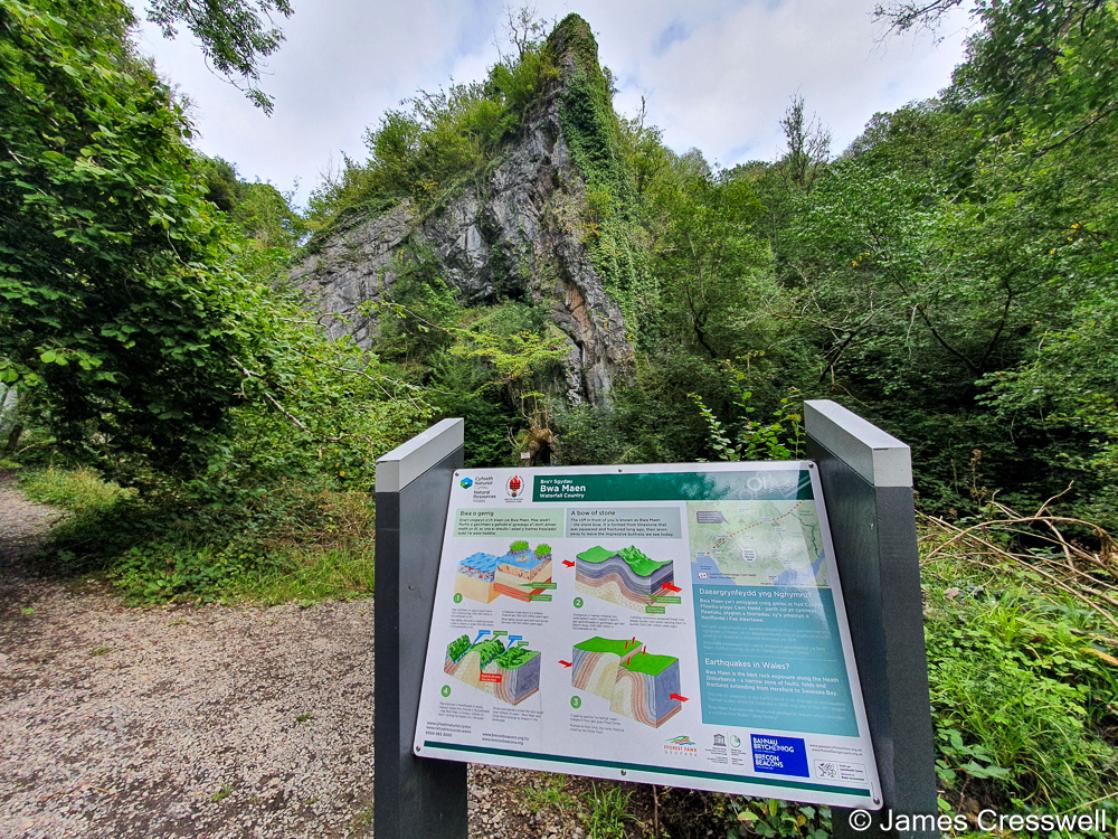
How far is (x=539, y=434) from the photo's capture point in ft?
28.3

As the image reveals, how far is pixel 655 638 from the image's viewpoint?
100 centimetres

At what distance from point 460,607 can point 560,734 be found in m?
0.41

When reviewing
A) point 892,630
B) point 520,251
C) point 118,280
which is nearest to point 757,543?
point 892,630

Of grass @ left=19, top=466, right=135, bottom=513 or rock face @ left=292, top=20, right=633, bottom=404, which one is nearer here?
grass @ left=19, top=466, right=135, bottom=513

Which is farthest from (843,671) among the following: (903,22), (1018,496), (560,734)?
(903,22)

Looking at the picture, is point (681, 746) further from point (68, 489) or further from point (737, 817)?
point (68, 489)

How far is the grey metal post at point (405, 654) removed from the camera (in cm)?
101

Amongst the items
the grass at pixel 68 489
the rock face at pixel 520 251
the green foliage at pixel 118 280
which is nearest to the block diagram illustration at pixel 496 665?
the green foliage at pixel 118 280

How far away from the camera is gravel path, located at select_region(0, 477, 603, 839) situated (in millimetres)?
1572

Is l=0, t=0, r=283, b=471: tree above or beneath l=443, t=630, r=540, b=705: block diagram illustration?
above

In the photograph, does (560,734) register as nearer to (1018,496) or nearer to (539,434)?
(1018,496)

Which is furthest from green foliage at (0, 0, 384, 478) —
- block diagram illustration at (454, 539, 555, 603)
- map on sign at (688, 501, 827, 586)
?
map on sign at (688, 501, 827, 586)

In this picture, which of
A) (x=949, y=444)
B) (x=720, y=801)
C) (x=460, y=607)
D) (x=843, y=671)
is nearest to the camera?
(x=843, y=671)

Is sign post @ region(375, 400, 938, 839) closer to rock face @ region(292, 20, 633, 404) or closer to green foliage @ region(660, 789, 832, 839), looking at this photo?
green foliage @ region(660, 789, 832, 839)
